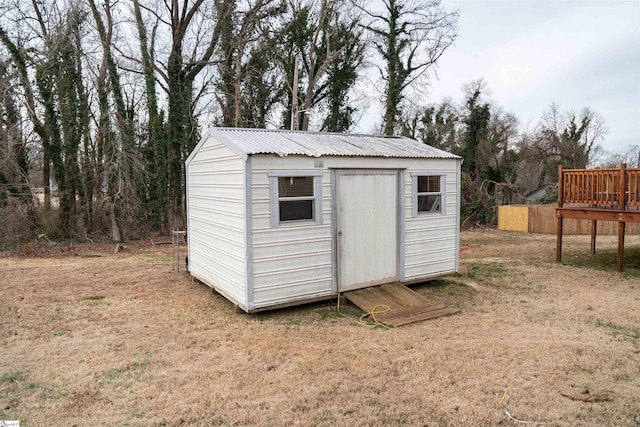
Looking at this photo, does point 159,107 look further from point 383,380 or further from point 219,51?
point 383,380

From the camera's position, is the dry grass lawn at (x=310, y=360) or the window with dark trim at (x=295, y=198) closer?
the dry grass lawn at (x=310, y=360)

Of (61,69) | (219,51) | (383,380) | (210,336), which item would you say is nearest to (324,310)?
(210,336)

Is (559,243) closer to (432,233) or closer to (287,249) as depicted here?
(432,233)

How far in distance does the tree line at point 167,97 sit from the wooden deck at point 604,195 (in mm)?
8364

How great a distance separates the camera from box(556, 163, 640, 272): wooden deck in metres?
9.21

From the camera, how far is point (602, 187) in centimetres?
979

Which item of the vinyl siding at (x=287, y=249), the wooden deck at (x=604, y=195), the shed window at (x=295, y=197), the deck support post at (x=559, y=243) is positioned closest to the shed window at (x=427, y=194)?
the vinyl siding at (x=287, y=249)

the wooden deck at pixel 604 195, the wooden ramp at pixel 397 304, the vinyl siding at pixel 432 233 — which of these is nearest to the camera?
the wooden ramp at pixel 397 304

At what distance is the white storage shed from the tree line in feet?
24.5

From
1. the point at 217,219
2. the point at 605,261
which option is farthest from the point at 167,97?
the point at 605,261

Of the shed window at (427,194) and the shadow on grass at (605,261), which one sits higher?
the shed window at (427,194)

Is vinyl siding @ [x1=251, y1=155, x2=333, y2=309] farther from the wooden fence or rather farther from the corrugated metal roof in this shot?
the wooden fence

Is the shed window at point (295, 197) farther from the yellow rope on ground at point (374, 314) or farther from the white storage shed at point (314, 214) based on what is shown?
the yellow rope on ground at point (374, 314)

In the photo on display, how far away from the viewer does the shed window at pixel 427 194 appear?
7.43 metres
